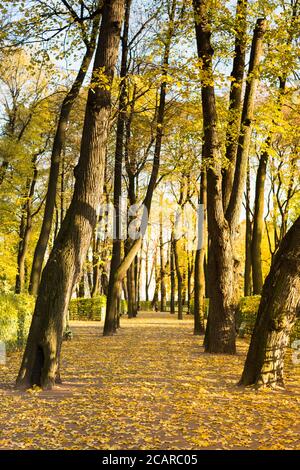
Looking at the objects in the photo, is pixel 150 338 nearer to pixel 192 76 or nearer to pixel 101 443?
pixel 192 76

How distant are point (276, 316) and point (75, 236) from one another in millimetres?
3185

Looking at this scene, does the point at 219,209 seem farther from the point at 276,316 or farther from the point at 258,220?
the point at 258,220

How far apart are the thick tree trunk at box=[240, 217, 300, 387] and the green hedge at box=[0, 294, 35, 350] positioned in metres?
6.78

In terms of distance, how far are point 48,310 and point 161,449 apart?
12.2 ft

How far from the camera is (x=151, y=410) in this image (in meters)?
6.94

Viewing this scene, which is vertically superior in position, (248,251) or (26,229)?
(26,229)

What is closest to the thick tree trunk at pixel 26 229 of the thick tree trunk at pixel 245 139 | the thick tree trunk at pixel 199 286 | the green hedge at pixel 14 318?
the thick tree trunk at pixel 199 286

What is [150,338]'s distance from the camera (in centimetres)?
1820

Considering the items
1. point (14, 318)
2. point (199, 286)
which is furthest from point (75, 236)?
point (199, 286)

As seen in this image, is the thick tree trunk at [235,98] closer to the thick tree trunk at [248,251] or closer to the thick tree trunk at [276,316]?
the thick tree trunk at [276,316]

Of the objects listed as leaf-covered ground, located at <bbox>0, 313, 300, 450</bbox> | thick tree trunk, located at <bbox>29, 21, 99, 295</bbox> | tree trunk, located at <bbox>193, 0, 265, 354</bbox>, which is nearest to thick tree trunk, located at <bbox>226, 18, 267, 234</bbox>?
tree trunk, located at <bbox>193, 0, 265, 354</bbox>

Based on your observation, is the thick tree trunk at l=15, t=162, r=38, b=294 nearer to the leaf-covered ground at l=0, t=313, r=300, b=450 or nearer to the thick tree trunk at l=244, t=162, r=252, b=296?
the thick tree trunk at l=244, t=162, r=252, b=296

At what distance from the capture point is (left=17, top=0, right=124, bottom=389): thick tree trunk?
333 inches
